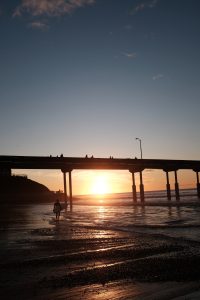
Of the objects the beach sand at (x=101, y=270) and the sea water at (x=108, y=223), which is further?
the sea water at (x=108, y=223)

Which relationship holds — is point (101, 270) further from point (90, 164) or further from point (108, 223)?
point (90, 164)

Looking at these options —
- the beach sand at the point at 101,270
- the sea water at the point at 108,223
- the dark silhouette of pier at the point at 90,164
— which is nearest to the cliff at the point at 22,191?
the dark silhouette of pier at the point at 90,164

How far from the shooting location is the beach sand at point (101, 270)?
699cm

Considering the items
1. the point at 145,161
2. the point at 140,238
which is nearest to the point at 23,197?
the point at 145,161

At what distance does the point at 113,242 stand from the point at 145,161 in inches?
2290

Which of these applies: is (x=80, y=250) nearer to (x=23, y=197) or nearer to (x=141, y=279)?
(x=141, y=279)

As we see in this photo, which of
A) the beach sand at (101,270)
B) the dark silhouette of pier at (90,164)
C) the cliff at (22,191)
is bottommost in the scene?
the beach sand at (101,270)

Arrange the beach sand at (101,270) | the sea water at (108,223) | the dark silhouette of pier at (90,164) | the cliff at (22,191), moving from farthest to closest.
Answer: the cliff at (22,191), the dark silhouette of pier at (90,164), the sea water at (108,223), the beach sand at (101,270)

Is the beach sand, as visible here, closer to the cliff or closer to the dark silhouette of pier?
the dark silhouette of pier

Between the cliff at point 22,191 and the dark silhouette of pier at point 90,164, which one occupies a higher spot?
the dark silhouette of pier at point 90,164

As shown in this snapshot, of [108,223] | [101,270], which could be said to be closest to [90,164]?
[108,223]

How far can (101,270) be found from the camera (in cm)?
901

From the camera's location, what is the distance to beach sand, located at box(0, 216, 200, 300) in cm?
699

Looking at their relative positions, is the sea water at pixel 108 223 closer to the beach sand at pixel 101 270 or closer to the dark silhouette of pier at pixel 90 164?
the beach sand at pixel 101 270
